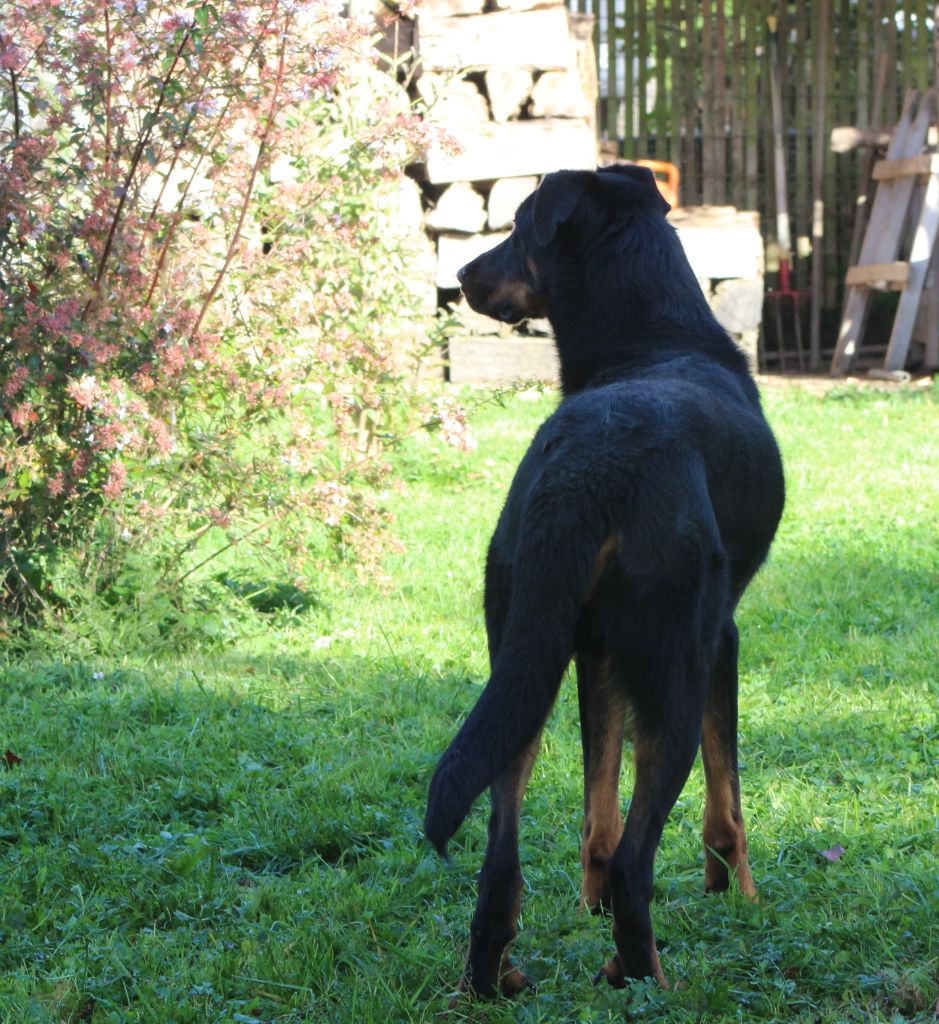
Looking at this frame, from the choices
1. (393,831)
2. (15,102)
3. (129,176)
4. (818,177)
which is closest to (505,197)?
(818,177)

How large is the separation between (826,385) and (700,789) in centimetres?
895

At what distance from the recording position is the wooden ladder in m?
12.2

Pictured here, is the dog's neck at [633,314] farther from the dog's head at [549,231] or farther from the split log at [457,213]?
the split log at [457,213]

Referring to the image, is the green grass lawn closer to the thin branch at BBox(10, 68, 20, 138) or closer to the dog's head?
the dog's head

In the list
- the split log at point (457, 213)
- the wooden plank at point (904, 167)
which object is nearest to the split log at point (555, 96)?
the split log at point (457, 213)

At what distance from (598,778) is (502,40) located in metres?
9.14

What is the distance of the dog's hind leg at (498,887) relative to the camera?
96.9 inches

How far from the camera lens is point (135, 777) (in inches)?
154

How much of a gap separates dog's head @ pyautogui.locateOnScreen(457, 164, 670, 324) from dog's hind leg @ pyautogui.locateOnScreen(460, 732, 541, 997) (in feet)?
4.37

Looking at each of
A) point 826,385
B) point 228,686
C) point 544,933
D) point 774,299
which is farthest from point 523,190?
point 544,933

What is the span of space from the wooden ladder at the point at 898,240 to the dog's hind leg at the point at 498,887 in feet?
34.8

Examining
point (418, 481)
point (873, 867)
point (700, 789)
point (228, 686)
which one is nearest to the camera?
point (873, 867)

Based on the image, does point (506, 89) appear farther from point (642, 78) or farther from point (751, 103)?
point (751, 103)

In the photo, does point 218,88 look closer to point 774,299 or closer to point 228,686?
point 228,686
